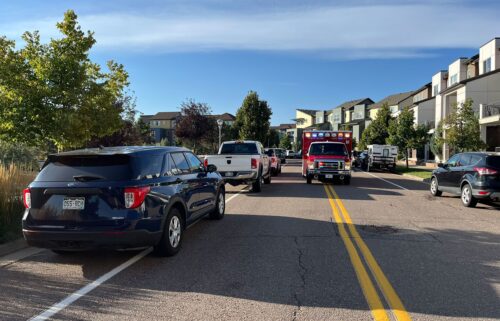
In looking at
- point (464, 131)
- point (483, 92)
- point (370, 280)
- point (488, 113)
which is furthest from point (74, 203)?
point (483, 92)

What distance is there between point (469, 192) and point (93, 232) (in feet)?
37.3

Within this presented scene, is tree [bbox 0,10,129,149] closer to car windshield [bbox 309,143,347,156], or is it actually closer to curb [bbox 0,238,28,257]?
curb [bbox 0,238,28,257]

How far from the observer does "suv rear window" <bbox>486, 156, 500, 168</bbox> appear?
1278 cm

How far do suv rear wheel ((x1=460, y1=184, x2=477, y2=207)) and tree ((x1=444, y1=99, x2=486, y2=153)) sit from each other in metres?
11.1

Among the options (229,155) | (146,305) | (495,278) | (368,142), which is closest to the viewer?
(146,305)

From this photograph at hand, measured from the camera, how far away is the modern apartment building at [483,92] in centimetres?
3102

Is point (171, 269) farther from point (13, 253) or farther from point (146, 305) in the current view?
point (13, 253)

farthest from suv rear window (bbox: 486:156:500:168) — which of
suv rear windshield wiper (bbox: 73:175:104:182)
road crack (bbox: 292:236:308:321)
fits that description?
suv rear windshield wiper (bbox: 73:175:104:182)

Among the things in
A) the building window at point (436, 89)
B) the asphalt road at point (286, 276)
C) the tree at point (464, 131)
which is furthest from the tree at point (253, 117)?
the asphalt road at point (286, 276)

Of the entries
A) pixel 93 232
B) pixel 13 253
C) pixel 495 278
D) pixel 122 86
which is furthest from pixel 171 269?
pixel 122 86

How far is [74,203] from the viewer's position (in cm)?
608

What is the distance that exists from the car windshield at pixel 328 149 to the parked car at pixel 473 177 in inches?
235

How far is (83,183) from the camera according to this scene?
20.1ft

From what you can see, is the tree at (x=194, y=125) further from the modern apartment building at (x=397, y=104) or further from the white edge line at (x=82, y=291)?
the white edge line at (x=82, y=291)
